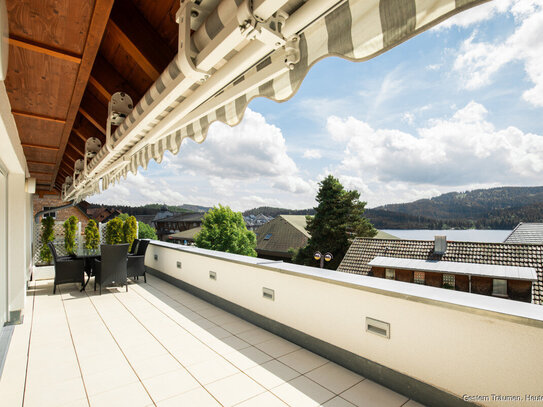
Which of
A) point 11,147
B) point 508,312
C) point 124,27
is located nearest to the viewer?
point 508,312

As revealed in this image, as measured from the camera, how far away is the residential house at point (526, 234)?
21562 millimetres

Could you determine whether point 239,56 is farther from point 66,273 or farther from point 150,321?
point 66,273

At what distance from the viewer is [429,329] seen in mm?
2080

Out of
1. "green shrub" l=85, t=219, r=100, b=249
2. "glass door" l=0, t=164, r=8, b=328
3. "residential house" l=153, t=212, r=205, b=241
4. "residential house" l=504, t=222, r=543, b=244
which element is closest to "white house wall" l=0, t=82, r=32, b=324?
"glass door" l=0, t=164, r=8, b=328

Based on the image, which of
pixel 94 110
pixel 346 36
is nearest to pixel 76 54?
pixel 346 36

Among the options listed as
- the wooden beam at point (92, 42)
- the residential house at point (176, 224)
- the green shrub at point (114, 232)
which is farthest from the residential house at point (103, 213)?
the wooden beam at point (92, 42)

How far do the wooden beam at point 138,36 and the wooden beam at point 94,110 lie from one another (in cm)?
165

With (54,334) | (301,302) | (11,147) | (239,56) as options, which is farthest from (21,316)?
(239,56)

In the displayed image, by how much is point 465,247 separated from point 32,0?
2094cm

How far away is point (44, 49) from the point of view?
5.17 feet

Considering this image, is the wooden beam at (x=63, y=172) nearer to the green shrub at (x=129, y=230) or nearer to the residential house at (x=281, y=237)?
the green shrub at (x=129, y=230)

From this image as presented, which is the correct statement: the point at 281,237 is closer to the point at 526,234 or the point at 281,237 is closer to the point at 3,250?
the point at 526,234

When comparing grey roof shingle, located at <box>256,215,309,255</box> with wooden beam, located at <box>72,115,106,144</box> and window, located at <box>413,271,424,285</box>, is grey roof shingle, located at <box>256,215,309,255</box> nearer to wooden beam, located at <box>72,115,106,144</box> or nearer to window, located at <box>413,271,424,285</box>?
window, located at <box>413,271,424,285</box>

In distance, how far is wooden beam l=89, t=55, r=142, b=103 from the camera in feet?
8.65
